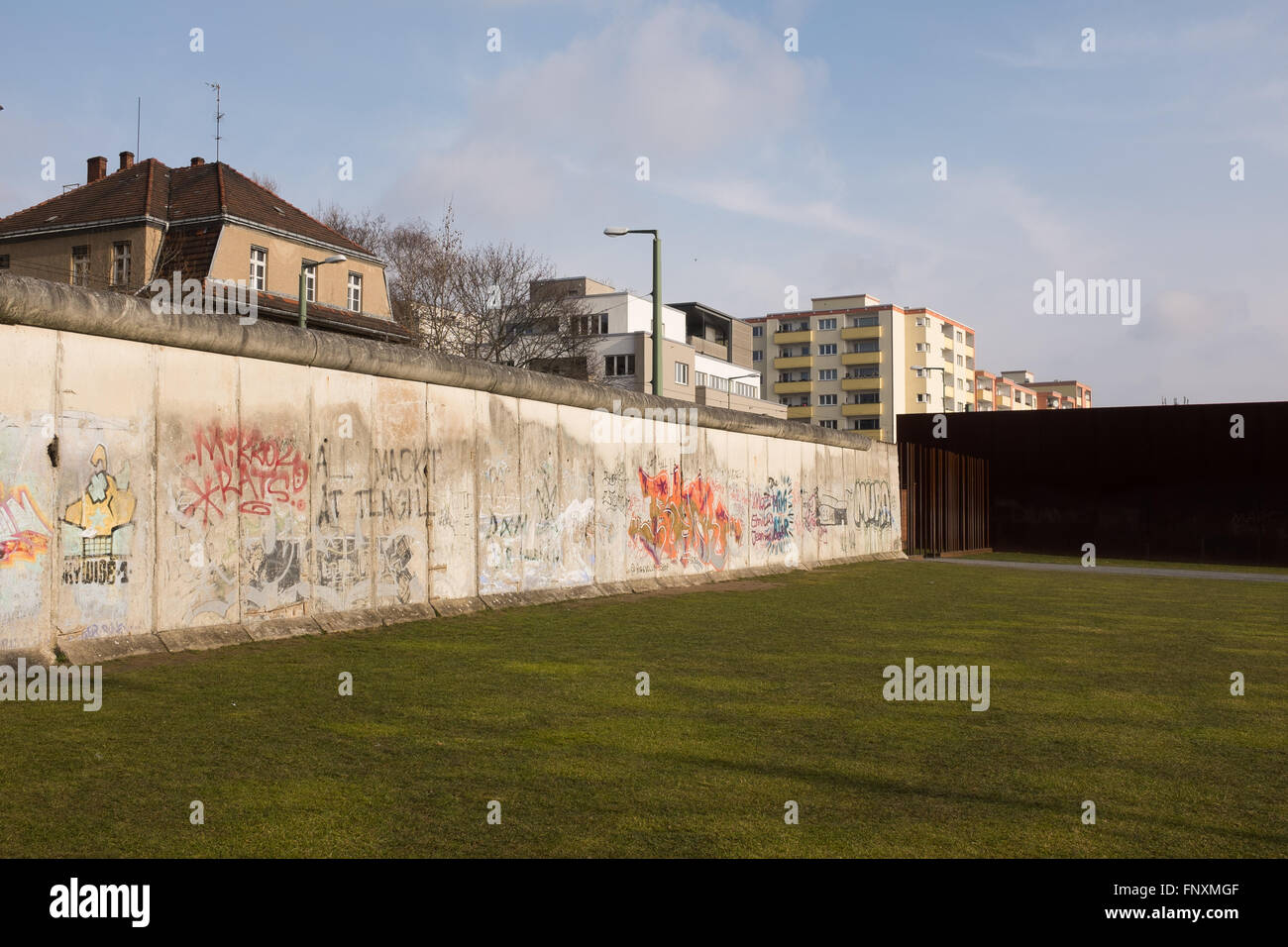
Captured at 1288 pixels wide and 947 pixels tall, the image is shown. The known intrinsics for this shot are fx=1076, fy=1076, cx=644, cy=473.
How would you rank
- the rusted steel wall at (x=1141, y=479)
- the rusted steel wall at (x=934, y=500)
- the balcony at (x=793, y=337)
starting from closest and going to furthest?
1. the rusted steel wall at (x=934, y=500)
2. the rusted steel wall at (x=1141, y=479)
3. the balcony at (x=793, y=337)

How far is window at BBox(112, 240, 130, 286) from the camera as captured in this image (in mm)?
38562

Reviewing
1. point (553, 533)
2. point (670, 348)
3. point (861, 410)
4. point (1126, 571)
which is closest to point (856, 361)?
point (861, 410)

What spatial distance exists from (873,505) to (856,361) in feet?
265

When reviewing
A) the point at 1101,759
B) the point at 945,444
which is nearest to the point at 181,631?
the point at 1101,759

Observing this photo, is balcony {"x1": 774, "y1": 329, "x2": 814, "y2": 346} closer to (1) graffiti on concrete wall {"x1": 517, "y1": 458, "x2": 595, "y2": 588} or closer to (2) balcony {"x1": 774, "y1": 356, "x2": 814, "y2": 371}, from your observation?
(2) balcony {"x1": 774, "y1": 356, "x2": 814, "y2": 371}

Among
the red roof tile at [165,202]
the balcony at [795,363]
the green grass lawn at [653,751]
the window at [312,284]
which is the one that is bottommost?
the green grass lawn at [653,751]

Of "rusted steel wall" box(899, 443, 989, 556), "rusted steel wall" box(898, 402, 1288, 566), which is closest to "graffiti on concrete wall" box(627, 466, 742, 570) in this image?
"rusted steel wall" box(899, 443, 989, 556)

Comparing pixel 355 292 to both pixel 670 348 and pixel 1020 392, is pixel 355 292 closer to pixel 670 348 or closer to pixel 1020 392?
pixel 670 348

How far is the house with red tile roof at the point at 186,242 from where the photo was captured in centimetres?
3856

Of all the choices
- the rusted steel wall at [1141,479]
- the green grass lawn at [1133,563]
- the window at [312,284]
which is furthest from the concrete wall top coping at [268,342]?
the window at [312,284]

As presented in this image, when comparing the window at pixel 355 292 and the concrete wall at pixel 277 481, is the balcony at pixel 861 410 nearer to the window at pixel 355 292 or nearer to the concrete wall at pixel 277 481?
the window at pixel 355 292

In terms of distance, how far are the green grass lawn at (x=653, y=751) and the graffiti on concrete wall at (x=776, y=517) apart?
35.9ft

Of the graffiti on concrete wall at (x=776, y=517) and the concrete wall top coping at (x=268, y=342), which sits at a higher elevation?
the concrete wall top coping at (x=268, y=342)
